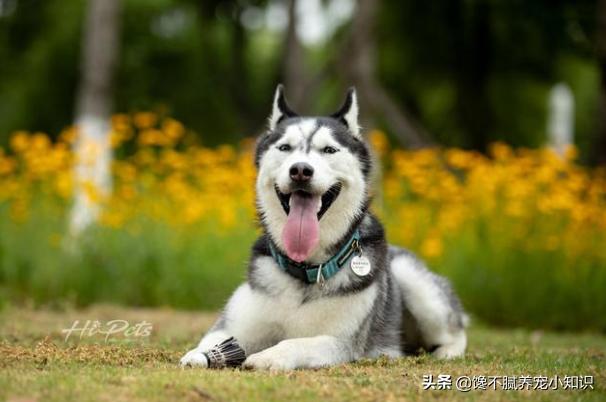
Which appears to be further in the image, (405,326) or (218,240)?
(218,240)

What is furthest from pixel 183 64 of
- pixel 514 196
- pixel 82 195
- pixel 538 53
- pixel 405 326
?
pixel 405 326

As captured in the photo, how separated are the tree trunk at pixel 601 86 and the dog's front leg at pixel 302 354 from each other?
8.12 metres

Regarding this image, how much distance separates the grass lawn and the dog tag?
20.9 inches

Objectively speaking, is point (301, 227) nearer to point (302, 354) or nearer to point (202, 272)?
point (302, 354)

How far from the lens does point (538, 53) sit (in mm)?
20312

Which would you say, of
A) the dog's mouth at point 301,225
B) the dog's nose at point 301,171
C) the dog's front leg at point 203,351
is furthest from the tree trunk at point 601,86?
the dog's front leg at point 203,351

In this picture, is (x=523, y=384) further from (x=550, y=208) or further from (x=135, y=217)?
(x=135, y=217)

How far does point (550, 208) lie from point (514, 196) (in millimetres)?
386

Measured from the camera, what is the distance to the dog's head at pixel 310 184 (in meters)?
5.28

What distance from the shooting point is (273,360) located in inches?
196

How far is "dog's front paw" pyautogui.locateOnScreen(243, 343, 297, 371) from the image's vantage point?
16.3 feet

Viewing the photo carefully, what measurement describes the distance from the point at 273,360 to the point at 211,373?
1.29ft

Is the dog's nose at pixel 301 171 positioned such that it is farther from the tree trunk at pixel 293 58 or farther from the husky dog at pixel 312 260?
the tree trunk at pixel 293 58
